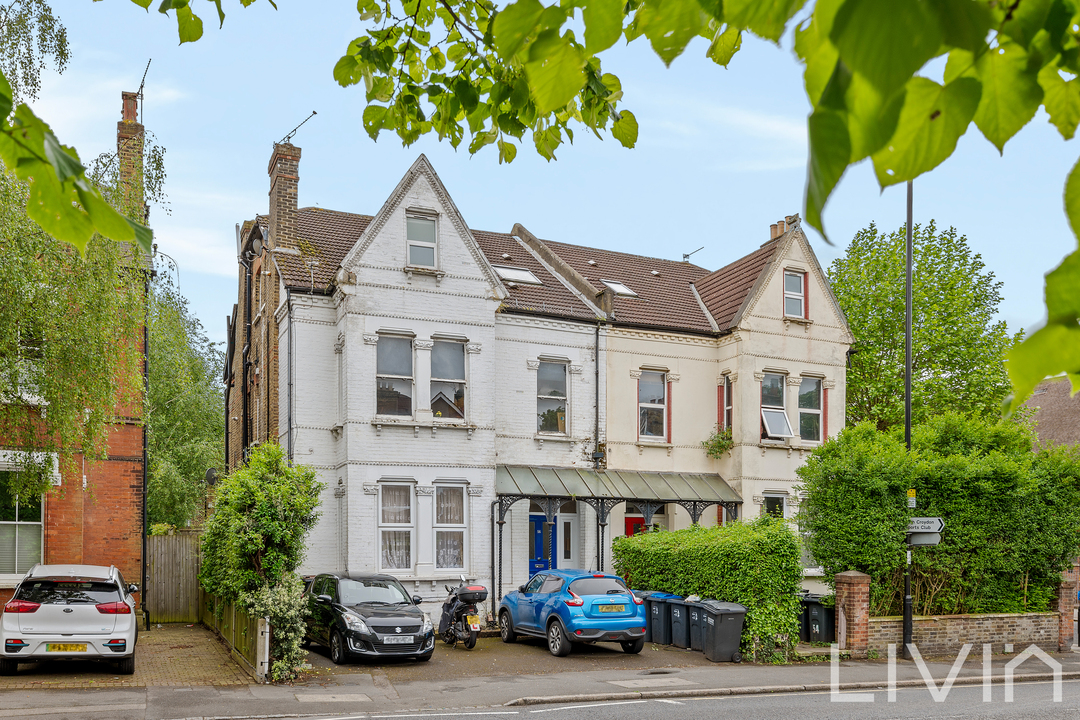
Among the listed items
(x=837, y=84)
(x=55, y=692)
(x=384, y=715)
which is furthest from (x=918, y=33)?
(x=55, y=692)

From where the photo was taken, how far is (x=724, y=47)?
4.60 metres

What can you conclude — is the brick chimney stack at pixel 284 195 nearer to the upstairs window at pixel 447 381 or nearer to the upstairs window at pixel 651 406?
the upstairs window at pixel 447 381

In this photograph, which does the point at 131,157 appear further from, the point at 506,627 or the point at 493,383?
the point at 506,627

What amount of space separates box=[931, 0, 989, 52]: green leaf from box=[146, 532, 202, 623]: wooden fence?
2658 cm

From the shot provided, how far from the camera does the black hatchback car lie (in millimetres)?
17531

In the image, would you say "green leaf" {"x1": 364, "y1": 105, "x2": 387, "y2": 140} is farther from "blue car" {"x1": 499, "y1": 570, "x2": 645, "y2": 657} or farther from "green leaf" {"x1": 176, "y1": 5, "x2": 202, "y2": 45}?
"blue car" {"x1": 499, "y1": 570, "x2": 645, "y2": 657}

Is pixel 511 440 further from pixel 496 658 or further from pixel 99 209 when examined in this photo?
pixel 99 209

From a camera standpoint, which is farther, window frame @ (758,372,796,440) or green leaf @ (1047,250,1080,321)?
window frame @ (758,372,796,440)

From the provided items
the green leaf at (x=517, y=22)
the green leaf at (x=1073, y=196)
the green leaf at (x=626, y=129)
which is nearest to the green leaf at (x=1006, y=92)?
the green leaf at (x=1073, y=196)

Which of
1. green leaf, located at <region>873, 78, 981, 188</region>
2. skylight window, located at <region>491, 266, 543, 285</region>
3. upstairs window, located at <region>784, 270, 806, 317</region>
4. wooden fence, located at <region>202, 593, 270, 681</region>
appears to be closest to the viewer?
green leaf, located at <region>873, 78, 981, 188</region>

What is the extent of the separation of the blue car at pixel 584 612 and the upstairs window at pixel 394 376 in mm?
5597

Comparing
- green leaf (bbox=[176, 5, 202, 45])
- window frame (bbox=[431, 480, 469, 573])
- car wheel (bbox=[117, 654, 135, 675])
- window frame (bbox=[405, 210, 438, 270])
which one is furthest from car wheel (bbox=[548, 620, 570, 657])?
green leaf (bbox=[176, 5, 202, 45])

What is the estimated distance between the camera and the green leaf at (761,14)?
4.75ft

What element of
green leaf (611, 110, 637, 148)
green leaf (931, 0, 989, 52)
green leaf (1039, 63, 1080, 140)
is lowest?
green leaf (931, 0, 989, 52)
